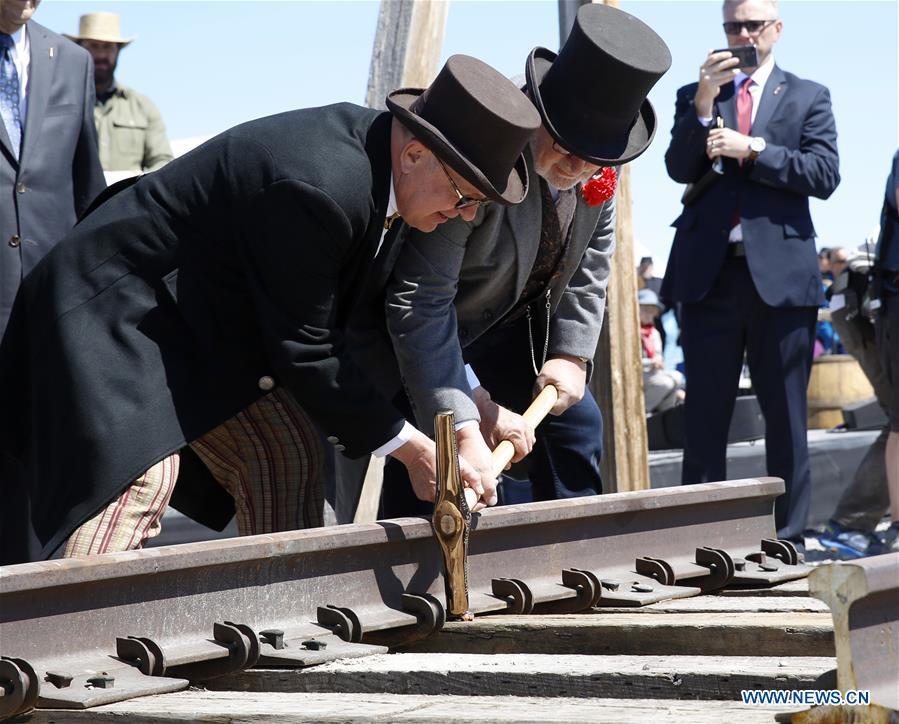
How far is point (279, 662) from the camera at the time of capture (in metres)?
2.72

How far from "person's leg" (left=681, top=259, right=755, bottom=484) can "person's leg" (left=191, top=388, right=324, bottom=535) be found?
107 inches

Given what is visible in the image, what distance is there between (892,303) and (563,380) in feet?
10.5

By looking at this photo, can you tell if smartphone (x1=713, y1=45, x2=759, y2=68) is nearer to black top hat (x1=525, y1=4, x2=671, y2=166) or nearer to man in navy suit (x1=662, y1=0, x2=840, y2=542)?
man in navy suit (x1=662, y1=0, x2=840, y2=542)

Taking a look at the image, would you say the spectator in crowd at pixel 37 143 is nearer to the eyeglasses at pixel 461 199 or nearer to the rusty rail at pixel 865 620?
the eyeglasses at pixel 461 199

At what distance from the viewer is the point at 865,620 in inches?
81.5

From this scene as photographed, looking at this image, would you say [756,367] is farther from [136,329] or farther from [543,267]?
[136,329]

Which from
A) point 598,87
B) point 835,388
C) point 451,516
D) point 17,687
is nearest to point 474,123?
point 598,87

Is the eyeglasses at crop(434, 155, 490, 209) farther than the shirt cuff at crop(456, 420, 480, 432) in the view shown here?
No

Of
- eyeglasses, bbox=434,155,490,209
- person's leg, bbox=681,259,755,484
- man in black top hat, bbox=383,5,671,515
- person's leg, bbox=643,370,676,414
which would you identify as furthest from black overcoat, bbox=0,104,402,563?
person's leg, bbox=643,370,676,414

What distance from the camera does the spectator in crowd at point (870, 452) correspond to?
7223 mm

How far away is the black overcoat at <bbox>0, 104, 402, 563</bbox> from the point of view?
3.31 m

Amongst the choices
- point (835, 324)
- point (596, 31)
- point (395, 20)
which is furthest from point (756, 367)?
point (596, 31)

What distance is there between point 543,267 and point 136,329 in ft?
4.31

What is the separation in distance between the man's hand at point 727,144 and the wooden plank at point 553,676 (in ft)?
12.7
